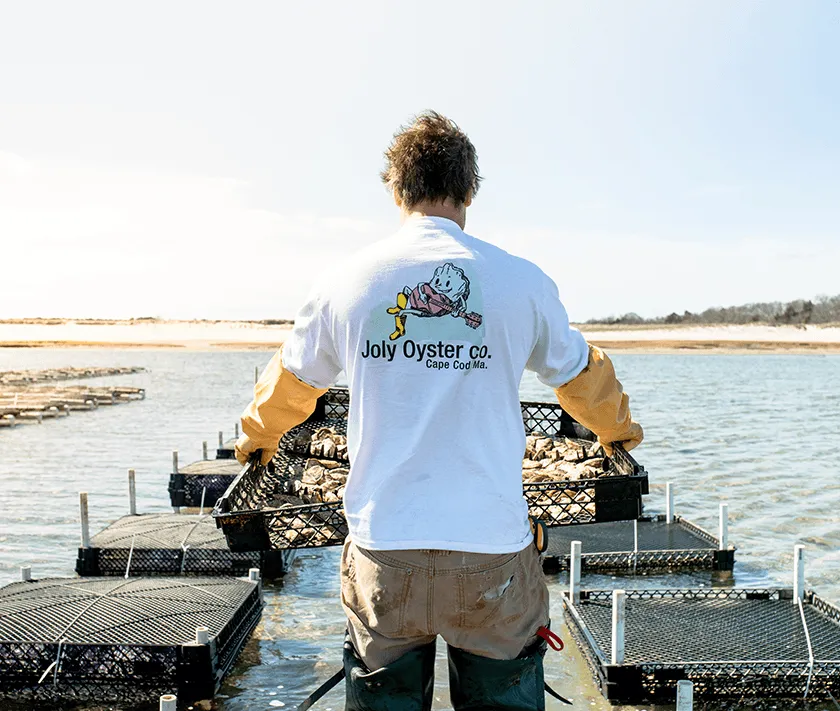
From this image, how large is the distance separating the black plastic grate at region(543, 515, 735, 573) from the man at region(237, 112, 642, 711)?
794 cm

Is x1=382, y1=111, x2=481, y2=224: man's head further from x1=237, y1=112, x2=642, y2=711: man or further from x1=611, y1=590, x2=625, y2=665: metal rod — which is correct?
x1=611, y1=590, x2=625, y2=665: metal rod

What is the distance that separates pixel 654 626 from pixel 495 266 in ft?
18.8

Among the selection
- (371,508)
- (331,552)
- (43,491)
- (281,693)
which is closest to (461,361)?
(371,508)

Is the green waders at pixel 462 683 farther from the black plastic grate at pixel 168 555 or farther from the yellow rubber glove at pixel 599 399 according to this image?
the black plastic grate at pixel 168 555

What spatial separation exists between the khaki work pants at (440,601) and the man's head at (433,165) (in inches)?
43.8

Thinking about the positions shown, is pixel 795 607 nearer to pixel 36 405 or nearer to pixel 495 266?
pixel 495 266

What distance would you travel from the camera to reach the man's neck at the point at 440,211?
109 inches

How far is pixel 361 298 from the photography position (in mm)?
2607

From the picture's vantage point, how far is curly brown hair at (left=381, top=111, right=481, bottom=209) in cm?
277

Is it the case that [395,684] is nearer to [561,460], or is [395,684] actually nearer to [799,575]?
[561,460]

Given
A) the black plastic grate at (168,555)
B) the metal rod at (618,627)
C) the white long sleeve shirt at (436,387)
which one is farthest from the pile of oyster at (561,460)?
Answer: the black plastic grate at (168,555)

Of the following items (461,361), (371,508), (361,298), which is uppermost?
(361,298)

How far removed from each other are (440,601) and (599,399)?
91 cm

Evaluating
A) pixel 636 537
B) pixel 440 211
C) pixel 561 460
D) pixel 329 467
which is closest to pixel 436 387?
pixel 440 211
